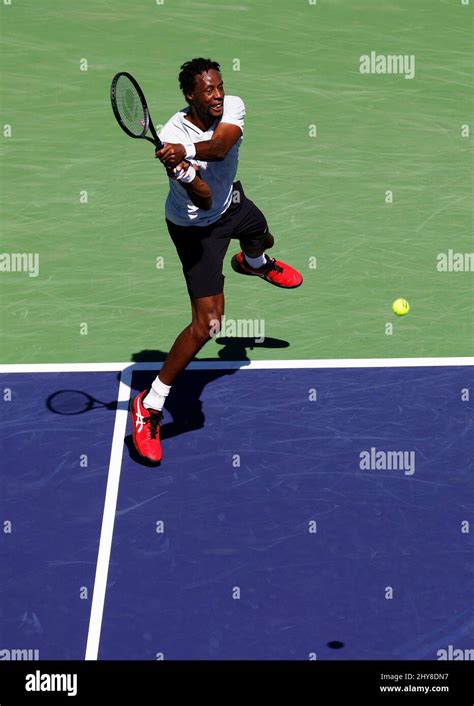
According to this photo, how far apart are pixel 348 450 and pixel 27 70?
7.97 meters

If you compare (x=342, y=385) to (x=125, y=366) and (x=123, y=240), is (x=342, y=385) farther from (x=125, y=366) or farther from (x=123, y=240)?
(x=123, y=240)

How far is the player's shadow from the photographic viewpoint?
11500mm

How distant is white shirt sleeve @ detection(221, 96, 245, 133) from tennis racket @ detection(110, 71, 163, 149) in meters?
0.56

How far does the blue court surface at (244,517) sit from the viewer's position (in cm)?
941

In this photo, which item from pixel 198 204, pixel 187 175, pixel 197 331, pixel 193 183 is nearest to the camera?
pixel 187 175

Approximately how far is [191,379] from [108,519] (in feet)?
6.59

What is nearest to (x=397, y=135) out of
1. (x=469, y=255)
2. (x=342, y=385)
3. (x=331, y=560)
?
(x=469, y=255)

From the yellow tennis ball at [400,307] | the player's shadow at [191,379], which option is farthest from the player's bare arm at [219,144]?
A: the yellow tennis ball at [400,307]

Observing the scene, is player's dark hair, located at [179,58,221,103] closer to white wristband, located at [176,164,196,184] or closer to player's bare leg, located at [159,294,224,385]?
white wristband, located at [176,164,196,184]

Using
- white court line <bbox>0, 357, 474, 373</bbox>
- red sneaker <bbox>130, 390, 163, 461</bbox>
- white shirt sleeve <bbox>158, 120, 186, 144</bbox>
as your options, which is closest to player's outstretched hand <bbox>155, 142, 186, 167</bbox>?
white shirt sleeve <bbox>158, 120, 186, 144</bbox>

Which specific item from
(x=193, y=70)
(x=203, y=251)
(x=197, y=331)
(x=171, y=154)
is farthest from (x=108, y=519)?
(x=193, y=70)

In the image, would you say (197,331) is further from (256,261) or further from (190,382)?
(256,261)

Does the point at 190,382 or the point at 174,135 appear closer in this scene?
the point at 174,135

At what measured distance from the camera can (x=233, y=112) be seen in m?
10.7
